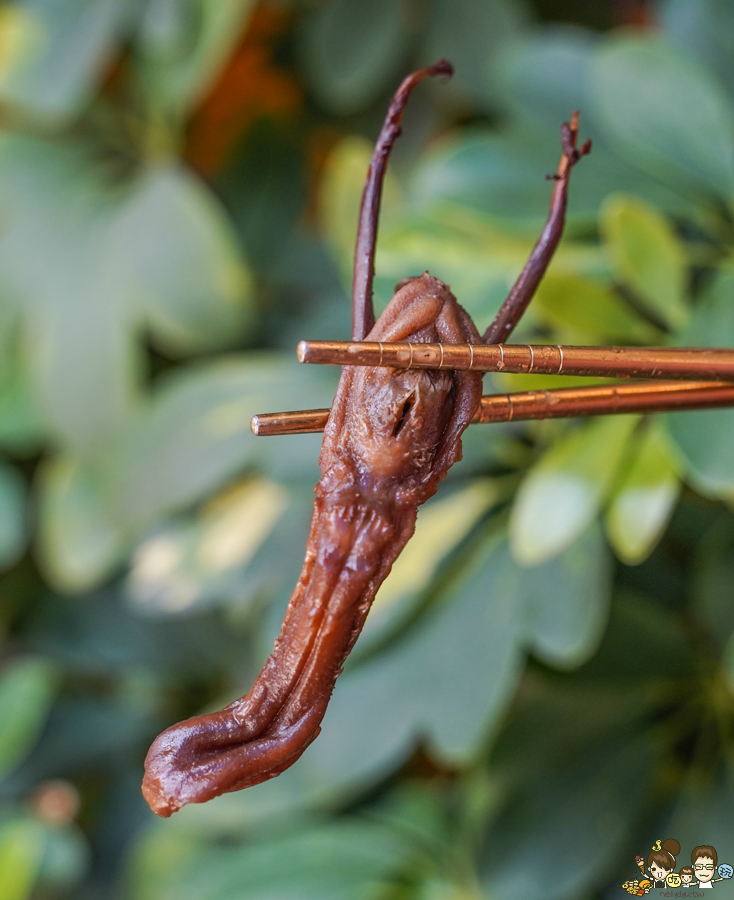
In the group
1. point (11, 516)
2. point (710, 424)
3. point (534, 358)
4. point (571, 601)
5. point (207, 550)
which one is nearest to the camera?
point (534, 358)

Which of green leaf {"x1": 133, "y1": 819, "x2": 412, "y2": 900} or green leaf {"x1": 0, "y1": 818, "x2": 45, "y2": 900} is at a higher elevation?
green leaf {"x1": 0, "y1": 818, "x2": 45, "y2": 900}

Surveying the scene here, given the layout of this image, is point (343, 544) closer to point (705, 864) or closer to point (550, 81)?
point (705, 864)

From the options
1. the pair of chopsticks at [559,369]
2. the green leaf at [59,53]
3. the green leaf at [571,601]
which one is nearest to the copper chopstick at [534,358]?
the pair of chopsticks at [559,369]

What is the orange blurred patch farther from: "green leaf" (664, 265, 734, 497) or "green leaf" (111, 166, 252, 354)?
"green leaf" (664, 265, 734, 497)

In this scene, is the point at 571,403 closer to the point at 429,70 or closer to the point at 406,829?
the point at 429,70

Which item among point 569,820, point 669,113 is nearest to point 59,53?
point 669,113

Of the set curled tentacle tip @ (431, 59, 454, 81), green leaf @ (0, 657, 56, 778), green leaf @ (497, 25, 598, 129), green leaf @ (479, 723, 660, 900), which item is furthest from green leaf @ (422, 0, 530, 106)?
green leaf @ (0, 657, 56, 778)

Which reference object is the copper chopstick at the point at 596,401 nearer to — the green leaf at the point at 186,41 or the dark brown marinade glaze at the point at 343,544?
the dark brown marinade glaze at the point at 343,544
